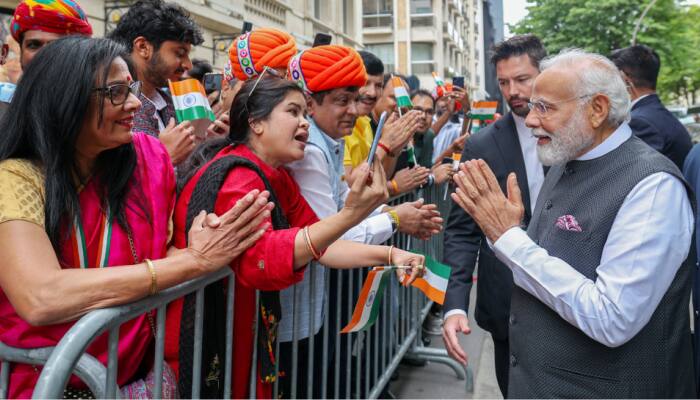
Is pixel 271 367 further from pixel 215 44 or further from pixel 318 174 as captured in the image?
pixel 215 44

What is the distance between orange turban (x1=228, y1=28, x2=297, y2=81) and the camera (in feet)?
10.8

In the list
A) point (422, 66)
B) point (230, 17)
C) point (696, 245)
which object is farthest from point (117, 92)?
point (422, 66)

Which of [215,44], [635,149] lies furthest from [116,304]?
[215,44]

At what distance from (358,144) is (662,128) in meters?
2.43

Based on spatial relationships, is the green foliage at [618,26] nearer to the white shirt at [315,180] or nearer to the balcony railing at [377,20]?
the balcony railing at [377,20]

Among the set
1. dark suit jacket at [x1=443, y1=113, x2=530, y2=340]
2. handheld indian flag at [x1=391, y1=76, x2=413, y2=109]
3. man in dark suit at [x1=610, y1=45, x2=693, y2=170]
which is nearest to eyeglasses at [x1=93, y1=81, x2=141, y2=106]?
dark suit jacket at [x1=443, y1=113, x2=530, y2=340]

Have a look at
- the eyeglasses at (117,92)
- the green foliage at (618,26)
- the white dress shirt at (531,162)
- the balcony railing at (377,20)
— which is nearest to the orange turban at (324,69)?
the white dress shirt at (531,162)

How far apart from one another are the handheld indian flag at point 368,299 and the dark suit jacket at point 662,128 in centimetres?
295

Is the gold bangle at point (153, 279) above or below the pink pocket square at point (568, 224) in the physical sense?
below

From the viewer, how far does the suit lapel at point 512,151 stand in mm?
2968

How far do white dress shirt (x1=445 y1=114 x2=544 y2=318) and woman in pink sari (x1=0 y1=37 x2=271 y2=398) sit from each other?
63.2 inches

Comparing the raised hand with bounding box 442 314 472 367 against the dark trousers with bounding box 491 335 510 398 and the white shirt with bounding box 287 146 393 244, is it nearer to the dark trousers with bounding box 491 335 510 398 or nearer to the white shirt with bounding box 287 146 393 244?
the dark trousers with bounding box 491 335 510 398

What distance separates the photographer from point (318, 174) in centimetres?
264

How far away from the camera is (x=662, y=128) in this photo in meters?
4.55
